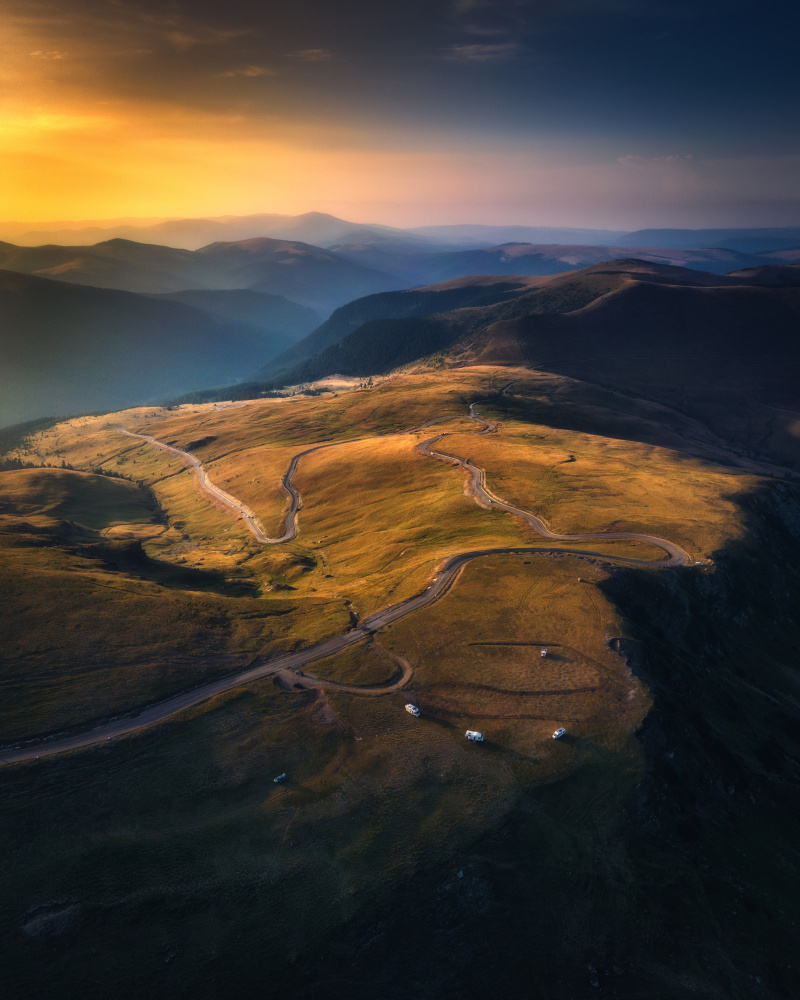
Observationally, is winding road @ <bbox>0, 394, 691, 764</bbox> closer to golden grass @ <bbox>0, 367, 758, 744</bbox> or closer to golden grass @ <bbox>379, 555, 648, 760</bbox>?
golden grass @ <bbox>0, 367, 758, 744</bbox>

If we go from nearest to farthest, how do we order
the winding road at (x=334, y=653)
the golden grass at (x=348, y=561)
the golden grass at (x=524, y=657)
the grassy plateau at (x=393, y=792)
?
the grassy plateau at (x=393, y=792) < the winding road at (x=334, y=653) < the golden grass at (x=524, y=657) < the golden grass at (x=348, y=561)

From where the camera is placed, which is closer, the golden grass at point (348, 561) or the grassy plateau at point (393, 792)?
the grassy plateau at point (393, 792)

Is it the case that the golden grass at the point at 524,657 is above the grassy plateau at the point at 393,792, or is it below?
above

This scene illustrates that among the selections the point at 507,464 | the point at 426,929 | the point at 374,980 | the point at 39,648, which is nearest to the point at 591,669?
the point at 426,929

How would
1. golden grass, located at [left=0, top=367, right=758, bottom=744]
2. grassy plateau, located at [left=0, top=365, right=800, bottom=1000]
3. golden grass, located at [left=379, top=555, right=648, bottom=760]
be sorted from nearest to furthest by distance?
grassy plateau, located at [left=0, top=365, right=800, bottom=1000]
golden grass, located at [left=379, top=555, right=648, bottom=760]
golden grass, located at [left=0, top=367, right=758, bottom=744]

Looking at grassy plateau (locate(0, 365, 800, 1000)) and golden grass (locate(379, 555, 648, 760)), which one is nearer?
grassy plateau (locate(0, 365, 800, 1000))

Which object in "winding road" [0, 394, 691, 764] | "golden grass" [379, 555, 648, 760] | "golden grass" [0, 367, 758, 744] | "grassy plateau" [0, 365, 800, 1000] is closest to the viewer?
"grassy plateau" [0, 365, 800, 1000]

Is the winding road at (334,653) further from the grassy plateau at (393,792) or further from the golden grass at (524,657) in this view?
the golden grass at (524,657)

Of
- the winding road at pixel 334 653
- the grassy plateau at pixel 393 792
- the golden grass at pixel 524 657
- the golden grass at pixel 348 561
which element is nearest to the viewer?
the grassy plateau at pixel 393 792

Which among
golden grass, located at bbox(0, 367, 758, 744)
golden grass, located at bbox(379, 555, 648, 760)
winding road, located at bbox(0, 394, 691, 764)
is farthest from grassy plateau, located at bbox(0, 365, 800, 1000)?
winding road, located at bbox(0, 394, 691, 764)

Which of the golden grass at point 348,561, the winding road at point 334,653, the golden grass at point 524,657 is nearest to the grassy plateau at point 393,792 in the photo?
the golden grass at point 524,657

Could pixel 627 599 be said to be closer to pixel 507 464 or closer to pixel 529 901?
pixel 529 901

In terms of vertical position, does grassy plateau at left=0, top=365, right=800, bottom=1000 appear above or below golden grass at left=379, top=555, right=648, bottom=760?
below
